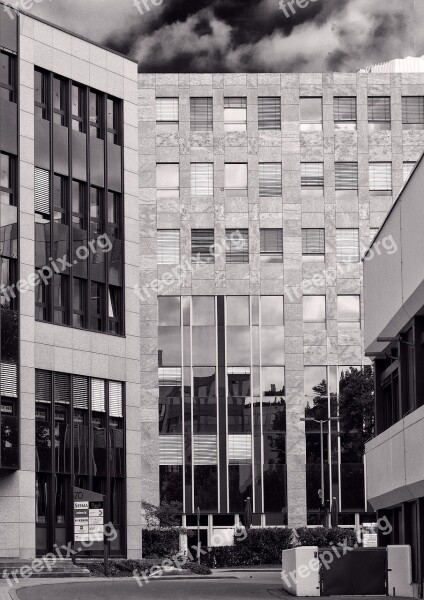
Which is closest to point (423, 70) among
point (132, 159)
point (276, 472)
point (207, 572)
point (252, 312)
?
point (252, 312)

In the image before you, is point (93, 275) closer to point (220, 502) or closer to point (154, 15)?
point (220, 502)

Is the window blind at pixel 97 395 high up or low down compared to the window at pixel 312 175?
down

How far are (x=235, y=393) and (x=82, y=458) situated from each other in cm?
2627

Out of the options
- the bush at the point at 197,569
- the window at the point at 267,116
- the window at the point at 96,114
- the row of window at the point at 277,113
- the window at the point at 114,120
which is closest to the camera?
the bush at the point at 197,569

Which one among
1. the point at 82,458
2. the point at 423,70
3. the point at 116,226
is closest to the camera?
the point at 82,458

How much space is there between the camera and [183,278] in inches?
3169

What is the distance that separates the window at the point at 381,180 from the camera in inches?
3209

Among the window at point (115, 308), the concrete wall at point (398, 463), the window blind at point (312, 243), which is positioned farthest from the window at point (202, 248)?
the concrete wall at point (398, 463)

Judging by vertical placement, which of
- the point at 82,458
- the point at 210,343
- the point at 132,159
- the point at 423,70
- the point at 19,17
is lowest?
the point at 82,458

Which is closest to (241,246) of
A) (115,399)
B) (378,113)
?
(378,113)

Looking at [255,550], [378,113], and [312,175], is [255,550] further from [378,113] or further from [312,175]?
[378,113]

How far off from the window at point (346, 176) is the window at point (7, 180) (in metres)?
32.6

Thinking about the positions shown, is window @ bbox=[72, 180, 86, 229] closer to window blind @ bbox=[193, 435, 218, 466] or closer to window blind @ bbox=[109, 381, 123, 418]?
window blind @ bbox=[109, 381, 123, 418]

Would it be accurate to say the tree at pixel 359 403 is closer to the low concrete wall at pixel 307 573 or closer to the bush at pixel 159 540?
the bush at pixel 159 540
